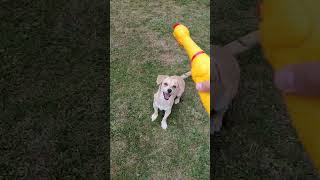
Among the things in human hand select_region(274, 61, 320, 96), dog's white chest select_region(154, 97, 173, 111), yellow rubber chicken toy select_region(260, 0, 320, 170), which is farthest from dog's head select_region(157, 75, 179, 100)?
human hand select_region(274, 61, 320, 96)

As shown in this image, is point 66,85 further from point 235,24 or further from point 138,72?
point 235,24

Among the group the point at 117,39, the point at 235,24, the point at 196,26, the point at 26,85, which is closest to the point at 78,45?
the point at 117,39

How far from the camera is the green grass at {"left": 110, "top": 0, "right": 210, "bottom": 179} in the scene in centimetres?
468

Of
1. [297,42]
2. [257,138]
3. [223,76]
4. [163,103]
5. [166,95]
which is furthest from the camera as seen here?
[257,138]

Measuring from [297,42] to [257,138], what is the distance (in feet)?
10.4

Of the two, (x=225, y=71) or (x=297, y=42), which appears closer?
(x=297, y=42)

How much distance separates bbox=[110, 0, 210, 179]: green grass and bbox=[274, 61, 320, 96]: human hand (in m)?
2.68

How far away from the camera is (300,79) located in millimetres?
2059

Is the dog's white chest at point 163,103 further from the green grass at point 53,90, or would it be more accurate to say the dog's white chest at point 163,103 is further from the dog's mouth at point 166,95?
the green grass at point 53,90

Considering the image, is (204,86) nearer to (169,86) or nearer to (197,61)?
(197,61)

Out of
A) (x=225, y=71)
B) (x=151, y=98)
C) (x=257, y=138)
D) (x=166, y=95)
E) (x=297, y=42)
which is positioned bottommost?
(x=257, y=138)

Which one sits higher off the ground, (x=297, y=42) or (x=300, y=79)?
(x=297, y=42)

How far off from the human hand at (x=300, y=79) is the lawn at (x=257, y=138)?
211cm

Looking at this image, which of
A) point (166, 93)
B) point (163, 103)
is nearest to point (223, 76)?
point (166, 93)
